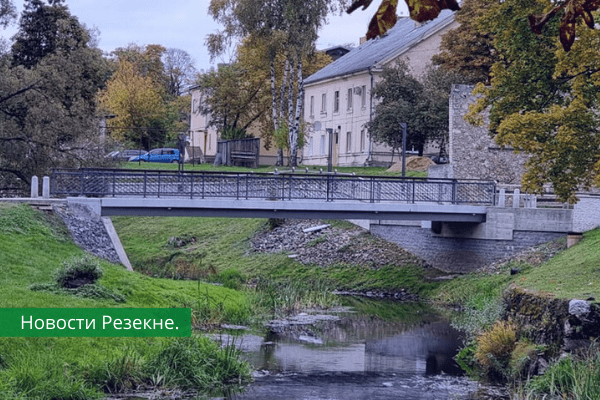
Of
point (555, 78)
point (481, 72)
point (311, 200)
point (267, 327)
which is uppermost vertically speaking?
point (481, 72)

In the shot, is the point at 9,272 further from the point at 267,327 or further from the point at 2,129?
the point at 2,129

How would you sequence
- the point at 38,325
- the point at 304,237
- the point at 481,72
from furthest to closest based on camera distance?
the point at 481,72
the point at 304,237
the point at 38,325

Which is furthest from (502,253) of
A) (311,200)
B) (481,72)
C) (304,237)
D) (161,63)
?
(161,63)

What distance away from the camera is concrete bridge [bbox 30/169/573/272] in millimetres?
30609

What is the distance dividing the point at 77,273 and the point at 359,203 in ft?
43.3

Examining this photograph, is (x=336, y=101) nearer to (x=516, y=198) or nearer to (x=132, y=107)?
(x=132, y=107)

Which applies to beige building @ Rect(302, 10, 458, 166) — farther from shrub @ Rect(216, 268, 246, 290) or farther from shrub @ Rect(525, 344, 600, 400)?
shrub @ Rect(525, 344, 600, 400)

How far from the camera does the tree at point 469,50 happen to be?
5038 centimetres

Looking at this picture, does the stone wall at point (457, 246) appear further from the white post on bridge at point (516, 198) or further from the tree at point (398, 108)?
the tree at point (398, 108)

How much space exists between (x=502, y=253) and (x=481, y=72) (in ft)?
59.9

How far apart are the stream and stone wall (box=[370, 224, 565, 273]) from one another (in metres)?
7.23

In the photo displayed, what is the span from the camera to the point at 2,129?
123 ft

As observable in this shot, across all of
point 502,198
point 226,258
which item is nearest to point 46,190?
point 226,258

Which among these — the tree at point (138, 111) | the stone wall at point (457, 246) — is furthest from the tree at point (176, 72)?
the stone wall at point (457, 246)
